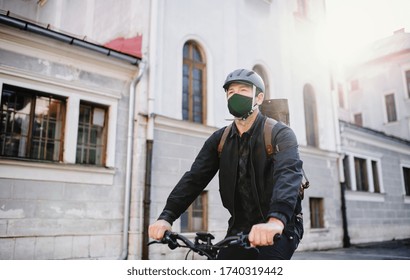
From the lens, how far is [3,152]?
3877mm

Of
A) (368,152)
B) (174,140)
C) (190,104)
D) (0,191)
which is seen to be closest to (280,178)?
(0,191)

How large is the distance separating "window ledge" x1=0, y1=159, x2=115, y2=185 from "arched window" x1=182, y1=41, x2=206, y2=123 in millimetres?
1576

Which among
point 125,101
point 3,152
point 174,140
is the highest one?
point 125,101

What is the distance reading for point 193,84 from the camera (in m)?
5.78

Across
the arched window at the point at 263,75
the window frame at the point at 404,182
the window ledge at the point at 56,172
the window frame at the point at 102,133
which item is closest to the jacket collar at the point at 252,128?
the window ledge at the point at 56,172

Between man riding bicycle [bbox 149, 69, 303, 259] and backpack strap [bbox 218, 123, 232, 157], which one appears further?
backpack strap [bbox 218, 123, 232, 157]

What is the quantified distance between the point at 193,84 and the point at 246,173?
168 inches

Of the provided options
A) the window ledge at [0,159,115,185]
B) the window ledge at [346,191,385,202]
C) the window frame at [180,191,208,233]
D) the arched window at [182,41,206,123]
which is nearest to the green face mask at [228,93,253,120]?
the window ledge at [0,159,115,185]

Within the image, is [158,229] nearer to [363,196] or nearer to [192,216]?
[192,216]

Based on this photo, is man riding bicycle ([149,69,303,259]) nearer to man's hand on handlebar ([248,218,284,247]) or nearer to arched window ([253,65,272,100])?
man's hand on handlebar ([248,218,284,247])

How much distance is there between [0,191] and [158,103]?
2215 mm

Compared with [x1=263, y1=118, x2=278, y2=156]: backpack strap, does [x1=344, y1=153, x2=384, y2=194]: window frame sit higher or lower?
higher

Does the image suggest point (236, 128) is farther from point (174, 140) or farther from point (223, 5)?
point (223, 5)

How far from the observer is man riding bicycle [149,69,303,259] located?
5.00 feet
